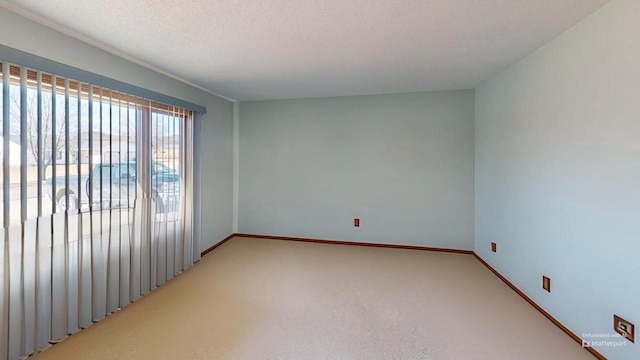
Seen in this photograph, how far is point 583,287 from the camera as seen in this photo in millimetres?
1979

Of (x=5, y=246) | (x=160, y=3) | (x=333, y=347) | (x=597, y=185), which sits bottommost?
(x=333, y=347)

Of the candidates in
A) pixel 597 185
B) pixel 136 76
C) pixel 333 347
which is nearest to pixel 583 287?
pixel 597 185

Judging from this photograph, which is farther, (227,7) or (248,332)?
(248,332)

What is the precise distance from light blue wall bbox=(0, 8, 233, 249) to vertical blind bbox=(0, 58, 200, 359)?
0.59ft

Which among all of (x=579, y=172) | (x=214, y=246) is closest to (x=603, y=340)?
(x=579, y=172)

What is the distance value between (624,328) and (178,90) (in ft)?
14.3

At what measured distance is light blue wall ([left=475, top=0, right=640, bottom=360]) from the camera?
1646 millimetres

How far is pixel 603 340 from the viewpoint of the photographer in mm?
1820

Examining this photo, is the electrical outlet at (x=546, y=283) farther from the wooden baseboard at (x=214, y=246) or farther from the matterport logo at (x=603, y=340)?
the wooden baseboard at (x=214, y=246)

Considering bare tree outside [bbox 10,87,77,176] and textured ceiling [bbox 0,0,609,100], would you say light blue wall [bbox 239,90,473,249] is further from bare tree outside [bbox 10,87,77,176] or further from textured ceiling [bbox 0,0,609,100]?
bare tree outside [bbox 10,87,77,176]

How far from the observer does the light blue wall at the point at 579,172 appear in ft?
5.40

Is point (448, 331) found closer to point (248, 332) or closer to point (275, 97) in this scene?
point (248, 332)

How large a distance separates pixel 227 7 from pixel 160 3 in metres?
0.40

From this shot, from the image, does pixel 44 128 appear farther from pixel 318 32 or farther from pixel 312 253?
pixel 312 253
